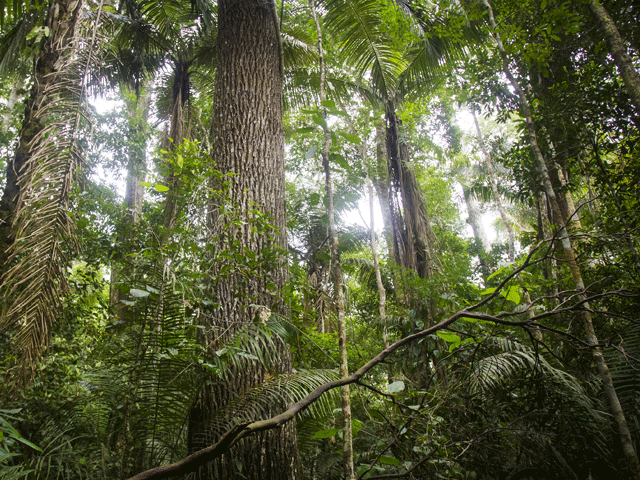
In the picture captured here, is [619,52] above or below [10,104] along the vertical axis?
below

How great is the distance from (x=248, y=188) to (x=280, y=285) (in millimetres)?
820

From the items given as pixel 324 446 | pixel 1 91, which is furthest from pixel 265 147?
pixel 1 91

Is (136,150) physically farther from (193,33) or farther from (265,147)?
(265,147)

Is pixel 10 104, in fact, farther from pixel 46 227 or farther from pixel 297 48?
pixel 46 227

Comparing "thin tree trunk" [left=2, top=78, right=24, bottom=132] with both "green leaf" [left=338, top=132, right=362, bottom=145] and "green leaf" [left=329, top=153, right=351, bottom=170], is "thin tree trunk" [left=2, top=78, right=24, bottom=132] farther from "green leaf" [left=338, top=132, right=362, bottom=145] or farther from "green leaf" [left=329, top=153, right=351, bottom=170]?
"green leaf" [left=338, top=132, right=362, bottom=145]

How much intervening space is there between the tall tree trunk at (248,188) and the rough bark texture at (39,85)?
137 cm

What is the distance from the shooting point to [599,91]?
10.6ft

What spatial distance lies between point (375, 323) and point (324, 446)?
1.71 meters

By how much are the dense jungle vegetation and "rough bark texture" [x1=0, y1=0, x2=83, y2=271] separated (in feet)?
0.08

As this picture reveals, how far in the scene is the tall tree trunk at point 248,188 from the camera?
6.77 ft

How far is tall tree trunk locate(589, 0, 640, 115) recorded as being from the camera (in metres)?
2.67

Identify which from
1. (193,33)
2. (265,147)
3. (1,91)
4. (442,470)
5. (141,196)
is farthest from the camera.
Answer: (141,196)

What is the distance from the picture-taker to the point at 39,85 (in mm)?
2975

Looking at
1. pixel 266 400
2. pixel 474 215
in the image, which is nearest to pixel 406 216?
pixel 266 400
